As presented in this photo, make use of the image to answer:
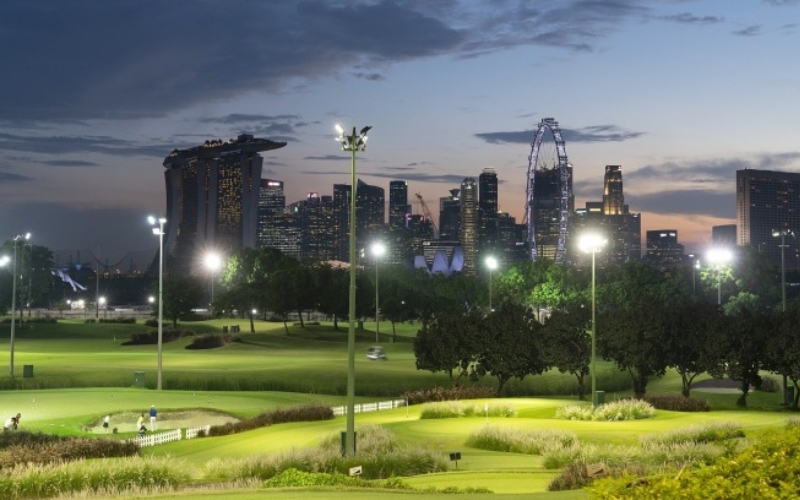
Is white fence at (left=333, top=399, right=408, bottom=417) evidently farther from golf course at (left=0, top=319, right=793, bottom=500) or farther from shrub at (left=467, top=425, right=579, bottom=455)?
shrub at (left=467, top=425, right=579, bottom=455)

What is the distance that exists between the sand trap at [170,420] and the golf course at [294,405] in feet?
0.30

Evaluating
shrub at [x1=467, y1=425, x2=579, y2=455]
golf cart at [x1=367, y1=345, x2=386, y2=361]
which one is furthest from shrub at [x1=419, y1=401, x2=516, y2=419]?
golf cart at [x1=367, y1=345, x2=386, y2=361]

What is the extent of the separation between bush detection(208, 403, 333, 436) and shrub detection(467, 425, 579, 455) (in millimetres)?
10391

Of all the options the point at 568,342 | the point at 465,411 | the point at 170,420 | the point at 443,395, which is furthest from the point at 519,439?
the point at 568,342

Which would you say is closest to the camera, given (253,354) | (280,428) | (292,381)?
(280,428)

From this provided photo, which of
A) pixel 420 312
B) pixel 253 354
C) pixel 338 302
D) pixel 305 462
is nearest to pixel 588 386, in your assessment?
pixel 253 354

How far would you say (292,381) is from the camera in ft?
220

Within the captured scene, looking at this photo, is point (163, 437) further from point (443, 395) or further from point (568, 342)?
point (568, 342)

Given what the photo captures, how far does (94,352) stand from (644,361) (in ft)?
182

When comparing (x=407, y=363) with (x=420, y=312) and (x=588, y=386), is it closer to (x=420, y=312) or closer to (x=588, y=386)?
(x=588, y=386)

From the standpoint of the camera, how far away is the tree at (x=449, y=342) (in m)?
63.9

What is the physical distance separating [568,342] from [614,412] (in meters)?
21.8

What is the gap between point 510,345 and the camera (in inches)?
2463

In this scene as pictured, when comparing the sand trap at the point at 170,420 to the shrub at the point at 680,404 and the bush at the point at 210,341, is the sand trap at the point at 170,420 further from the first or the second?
the bush at the point at 210,341
